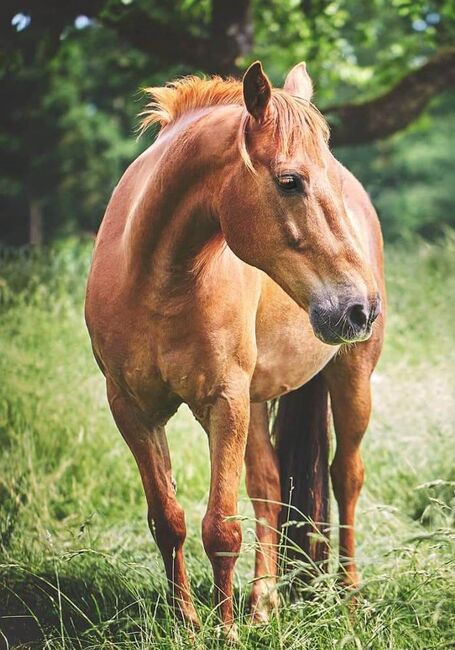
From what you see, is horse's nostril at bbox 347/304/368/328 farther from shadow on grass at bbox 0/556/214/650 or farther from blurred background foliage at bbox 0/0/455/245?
blurred background foliage at bbox 0/0/455/245

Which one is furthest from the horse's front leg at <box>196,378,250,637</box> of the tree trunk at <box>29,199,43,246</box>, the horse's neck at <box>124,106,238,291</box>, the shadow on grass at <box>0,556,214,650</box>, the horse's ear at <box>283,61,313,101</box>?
the tree trunk at <box>29,199,43,246</box>

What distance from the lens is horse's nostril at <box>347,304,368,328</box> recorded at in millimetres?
2877

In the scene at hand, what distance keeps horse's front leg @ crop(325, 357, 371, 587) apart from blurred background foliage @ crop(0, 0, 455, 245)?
166cm

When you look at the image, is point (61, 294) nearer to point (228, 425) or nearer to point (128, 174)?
point (128, 174)

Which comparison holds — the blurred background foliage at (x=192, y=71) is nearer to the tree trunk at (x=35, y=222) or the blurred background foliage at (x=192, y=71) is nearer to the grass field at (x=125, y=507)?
the tree trunk at (x=35, y=222)

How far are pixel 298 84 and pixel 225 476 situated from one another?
1509 millimetres

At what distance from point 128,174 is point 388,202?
1045 inches

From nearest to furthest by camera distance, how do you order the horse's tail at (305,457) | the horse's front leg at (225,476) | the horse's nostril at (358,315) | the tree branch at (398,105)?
1. the horse's nostril at (358,315)
2. the horse's front leg at (225,476)
3. the horse's tail at (305,457)
4. the tree branch at (398,105)

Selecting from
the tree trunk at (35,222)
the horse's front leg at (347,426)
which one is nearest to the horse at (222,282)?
the horse's front leg at (347,426)

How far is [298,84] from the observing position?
143 inches

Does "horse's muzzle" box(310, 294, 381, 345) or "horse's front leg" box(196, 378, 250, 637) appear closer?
"horse's muzzle" box(310, 294, 381, 345)

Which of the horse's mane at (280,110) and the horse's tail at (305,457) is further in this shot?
the horse's tail at (305,457)

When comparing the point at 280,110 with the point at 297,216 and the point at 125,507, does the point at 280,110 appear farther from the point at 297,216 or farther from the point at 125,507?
the point at 125,507

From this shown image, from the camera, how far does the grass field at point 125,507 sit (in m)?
3.12
